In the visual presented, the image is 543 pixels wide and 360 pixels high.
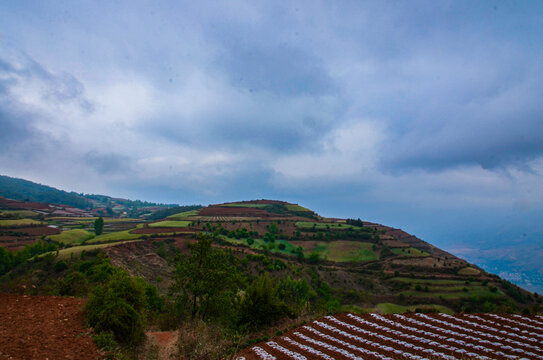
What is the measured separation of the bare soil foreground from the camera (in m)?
10.2

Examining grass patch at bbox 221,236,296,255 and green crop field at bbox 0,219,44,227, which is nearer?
grass patch at bbox 221,236,296,255

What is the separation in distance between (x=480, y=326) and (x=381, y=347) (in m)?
8.17

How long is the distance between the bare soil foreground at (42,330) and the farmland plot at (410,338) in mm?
7490

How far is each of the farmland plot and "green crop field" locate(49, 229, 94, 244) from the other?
9093 cm

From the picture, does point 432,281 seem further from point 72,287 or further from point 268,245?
point 72,287

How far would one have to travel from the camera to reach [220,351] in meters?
14.7

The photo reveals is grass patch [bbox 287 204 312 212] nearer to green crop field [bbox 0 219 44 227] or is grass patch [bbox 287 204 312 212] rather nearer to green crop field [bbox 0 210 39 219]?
green crop field [bbox 0 219 44 227]

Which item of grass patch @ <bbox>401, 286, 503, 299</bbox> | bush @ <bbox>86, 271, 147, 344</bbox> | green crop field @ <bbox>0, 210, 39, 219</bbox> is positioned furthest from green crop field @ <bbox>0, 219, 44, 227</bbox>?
grass patch @ <bbox>401, 286, 503, 299</bbox>

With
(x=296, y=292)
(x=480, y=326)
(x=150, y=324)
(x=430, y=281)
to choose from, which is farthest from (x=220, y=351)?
(x=430, y=281)

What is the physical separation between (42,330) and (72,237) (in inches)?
3655

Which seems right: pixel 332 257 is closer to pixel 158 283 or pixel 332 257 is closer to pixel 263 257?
pixel 263 257

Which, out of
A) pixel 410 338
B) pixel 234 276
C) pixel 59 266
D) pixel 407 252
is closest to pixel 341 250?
pixel 407 252

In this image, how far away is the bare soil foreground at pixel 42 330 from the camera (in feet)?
33.5

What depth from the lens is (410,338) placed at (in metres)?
15.4
